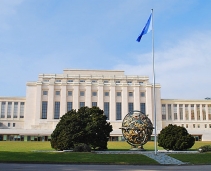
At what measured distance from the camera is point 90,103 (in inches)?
3642

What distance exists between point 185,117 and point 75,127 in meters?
71.0

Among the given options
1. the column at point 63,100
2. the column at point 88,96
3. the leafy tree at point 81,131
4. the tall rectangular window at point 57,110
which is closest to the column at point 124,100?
the column at point 88,96

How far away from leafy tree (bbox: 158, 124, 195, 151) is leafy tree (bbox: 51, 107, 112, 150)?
716 centimetres

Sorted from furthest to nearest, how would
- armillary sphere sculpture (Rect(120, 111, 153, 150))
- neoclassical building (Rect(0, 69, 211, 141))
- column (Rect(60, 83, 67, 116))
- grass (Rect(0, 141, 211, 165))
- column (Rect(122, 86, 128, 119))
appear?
column (Rect(122, 86, 128, 119))
column (Rect(60, 83, 67, 116))
neoclassical building (Rect(0, 69, 211, 141))
armillary sphere sculpture (Rect(120, 111, 153, 150))
grass (Rect(0, 141, 211, 165))

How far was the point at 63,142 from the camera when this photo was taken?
→ 104 feet

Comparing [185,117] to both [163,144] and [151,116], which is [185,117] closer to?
[151,116]

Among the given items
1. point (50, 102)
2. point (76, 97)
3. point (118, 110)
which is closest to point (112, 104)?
point (118, 110)

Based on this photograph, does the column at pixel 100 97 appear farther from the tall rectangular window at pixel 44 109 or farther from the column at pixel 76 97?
the tall rectangular window at pixel 44 109

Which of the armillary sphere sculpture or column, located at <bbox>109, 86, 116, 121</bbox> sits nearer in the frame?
the armillary sphere sculpture

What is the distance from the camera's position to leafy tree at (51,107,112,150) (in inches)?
1267

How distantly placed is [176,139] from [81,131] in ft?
37.8

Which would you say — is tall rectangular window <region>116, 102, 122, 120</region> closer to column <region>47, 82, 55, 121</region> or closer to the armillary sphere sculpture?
column <region>47, 82, 55, 121</region>

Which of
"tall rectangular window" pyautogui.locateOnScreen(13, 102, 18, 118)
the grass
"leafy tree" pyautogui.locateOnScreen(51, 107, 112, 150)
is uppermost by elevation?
"tall rectangular window" pyautogui.locateOnScreen(13, 102, 18, 118)

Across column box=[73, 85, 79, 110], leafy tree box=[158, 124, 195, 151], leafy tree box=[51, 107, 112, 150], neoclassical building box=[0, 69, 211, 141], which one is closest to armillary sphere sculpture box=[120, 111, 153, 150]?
leafy tree box=[158, 124, 195, 151]
